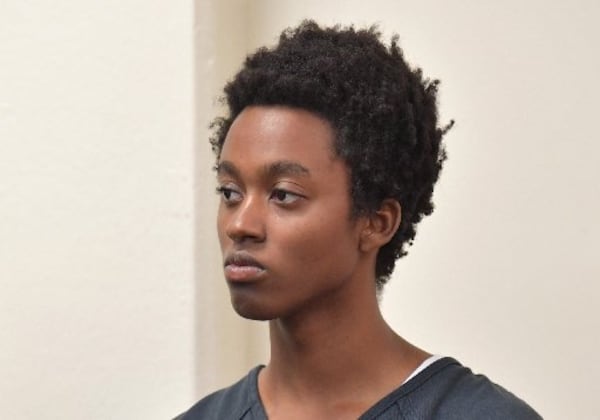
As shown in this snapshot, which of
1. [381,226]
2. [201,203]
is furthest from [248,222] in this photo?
[201,203]

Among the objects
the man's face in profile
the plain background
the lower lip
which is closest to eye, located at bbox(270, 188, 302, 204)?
the man's face in profile

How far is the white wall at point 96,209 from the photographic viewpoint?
2.52 meters

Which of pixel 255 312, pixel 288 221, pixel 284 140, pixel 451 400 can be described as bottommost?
pixel 451 400

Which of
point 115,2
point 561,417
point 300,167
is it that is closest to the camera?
point 300,167

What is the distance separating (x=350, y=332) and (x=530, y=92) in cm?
83

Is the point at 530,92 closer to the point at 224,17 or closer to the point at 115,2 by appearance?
the point at 224,17

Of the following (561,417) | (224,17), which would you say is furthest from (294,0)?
(561,417)

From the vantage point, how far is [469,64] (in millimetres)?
2410

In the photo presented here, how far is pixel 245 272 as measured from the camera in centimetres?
165

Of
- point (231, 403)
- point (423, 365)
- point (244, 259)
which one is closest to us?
point (244, 259)

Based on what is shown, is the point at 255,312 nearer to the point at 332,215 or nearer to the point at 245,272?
the point at 245,272

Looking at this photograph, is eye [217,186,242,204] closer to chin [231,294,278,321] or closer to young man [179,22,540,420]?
young man [179,22,540,420]

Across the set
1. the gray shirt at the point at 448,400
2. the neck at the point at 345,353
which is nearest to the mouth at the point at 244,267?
the neck at the point at 345,353

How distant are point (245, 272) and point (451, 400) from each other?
14.1 inches
